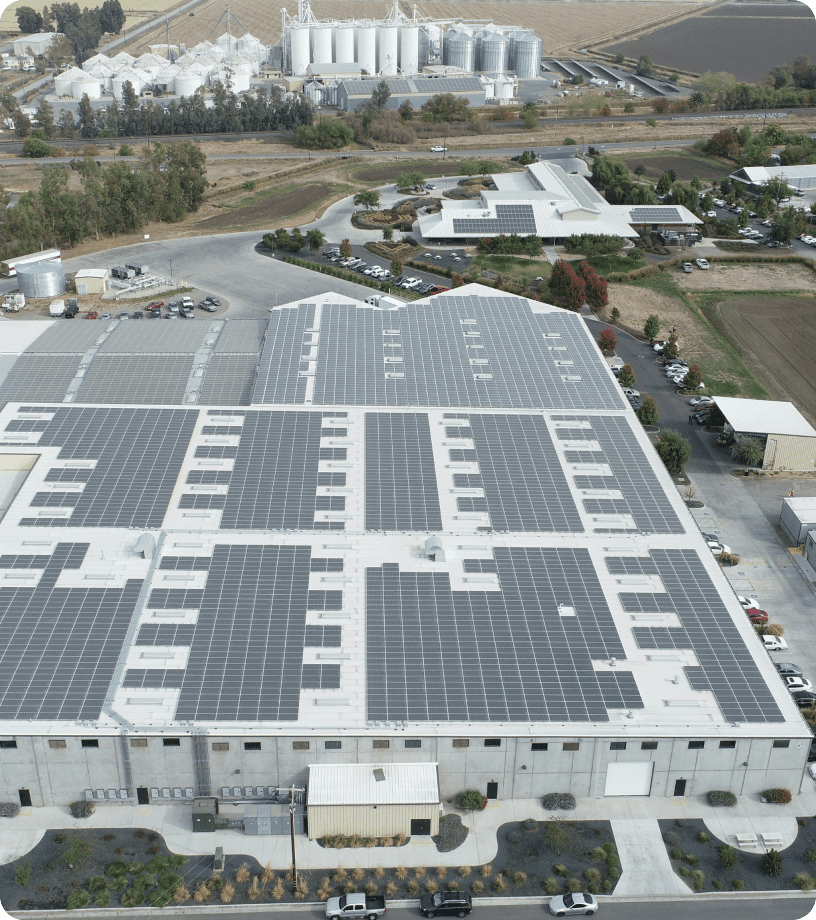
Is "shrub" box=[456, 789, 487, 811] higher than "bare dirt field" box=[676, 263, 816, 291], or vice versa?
"bare dirt field" box=[676, 263, 816, 291]

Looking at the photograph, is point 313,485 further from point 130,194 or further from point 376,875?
point 130,194

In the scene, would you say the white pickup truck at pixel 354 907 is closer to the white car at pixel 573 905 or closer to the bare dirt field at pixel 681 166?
the white car at pixel 573 905

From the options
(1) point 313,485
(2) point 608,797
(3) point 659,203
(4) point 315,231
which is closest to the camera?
(2) point 608,797

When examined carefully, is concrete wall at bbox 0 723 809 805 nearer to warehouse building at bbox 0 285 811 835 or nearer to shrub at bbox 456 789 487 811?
warehouse building at bbox 0 285 811 835

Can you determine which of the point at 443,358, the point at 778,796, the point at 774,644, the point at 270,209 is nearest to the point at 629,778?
the point at 778,796

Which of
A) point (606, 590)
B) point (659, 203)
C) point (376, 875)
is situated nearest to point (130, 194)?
point (659, 203)

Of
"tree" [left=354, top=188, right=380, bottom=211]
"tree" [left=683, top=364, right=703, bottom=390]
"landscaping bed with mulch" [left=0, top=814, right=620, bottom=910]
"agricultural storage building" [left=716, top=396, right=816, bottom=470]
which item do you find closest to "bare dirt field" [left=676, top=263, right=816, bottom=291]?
"tree" [left=683, top=364, right=703, bottom=390]
